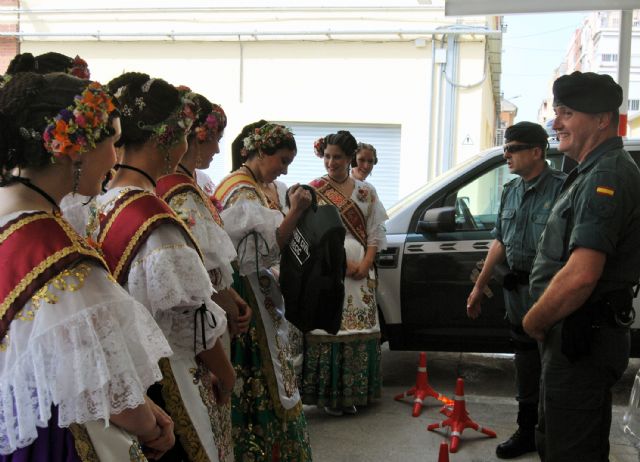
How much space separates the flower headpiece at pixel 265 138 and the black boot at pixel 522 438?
7.15 ft

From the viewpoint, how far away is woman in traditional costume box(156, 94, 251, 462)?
267 centimetres

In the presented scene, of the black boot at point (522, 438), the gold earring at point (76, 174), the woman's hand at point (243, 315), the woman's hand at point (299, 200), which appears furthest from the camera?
the black boot at point (522, 438)

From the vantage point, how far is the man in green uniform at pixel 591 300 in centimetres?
261

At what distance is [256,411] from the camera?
3.39m

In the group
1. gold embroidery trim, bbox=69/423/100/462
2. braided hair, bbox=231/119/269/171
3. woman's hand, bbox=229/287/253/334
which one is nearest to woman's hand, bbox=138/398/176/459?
gold embroidery trim, bbox=69/423/100/462

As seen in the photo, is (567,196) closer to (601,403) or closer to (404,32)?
(601,403)

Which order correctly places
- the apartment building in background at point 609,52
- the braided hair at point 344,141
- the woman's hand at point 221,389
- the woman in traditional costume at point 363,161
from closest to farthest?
the woman's hand at point 221,389
the braided hair at point 344,141
the woman in traditional costume at point 363,161
the apartment building in background at point 609,52

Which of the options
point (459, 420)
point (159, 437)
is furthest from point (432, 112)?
point (159, 437)

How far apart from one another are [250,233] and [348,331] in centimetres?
185

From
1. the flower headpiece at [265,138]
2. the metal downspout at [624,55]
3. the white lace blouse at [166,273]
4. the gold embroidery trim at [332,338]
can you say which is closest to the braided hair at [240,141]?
the flower headpiece at [265,138]

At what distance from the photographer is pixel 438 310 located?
5.63 m

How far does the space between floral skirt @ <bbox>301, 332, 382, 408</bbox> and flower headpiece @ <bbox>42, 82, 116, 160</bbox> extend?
3.50 m

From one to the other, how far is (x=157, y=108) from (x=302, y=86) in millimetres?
10973

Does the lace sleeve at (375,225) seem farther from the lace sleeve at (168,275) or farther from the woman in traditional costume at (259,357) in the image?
the lace sleeve at (168,275)
